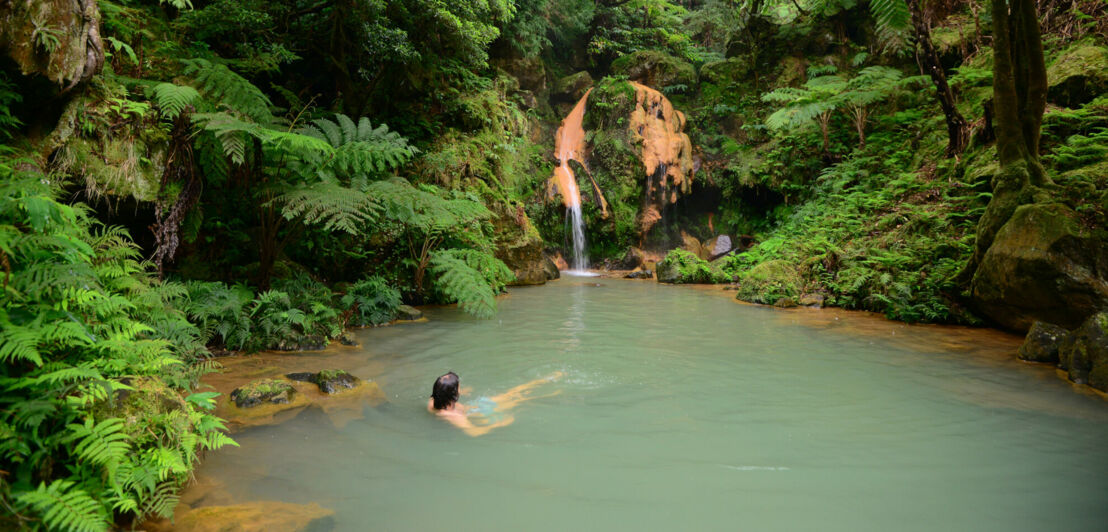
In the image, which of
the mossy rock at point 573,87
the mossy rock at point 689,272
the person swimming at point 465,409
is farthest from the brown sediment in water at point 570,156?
the person swimming at point 465,409

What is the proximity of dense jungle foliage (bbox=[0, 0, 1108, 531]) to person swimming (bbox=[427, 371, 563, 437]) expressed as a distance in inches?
52.4

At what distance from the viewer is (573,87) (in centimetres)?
1855

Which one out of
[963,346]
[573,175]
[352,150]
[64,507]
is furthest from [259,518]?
[573,175]

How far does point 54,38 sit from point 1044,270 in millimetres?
9222

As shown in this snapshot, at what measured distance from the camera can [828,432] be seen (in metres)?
3.08

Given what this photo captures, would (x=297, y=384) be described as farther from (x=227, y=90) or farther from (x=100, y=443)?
(x=227, y=90)

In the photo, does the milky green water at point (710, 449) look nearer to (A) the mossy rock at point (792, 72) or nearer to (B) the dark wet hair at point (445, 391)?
(B) the dark wet hair at point (445, 391)

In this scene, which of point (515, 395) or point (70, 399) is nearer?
point (70, 399)

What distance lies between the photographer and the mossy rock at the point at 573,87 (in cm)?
1848

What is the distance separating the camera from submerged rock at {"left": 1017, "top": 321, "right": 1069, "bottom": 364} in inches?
182

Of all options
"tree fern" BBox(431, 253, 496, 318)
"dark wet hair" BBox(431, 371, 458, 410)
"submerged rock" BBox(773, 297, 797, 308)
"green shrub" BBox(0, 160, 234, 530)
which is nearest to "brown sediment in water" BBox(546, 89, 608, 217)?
"submerged rock" BBox(773, 297, 797, 308)

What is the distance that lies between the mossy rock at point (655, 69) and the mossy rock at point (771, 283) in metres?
10.2

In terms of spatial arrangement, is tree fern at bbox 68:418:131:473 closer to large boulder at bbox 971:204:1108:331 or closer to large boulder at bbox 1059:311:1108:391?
large boulder at bbox 1059:311:1108:391

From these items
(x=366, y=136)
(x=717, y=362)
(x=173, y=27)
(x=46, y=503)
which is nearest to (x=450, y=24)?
(x=366, y=136)
